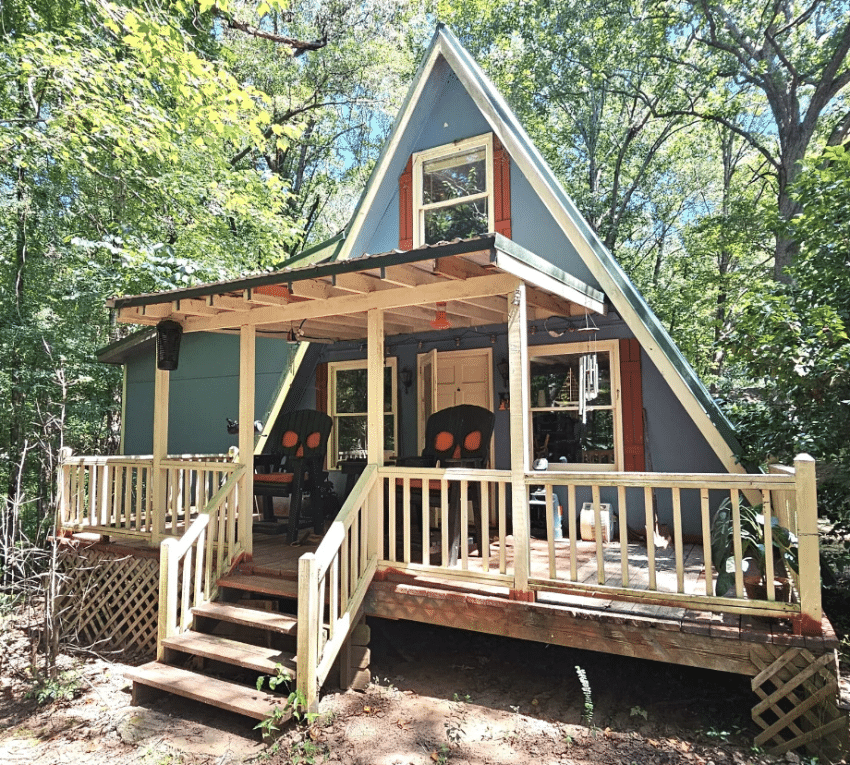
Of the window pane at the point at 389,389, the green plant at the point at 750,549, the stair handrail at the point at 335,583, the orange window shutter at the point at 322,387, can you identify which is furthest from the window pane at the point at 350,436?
the green plant at the point at 750,549

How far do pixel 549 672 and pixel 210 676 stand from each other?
106 inches

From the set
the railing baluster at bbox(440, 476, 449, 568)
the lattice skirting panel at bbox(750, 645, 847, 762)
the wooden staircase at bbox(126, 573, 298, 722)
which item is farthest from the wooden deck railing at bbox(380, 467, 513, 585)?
the lattice skirting panel at bbox(750, 645, 847, 762)

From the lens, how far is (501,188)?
7.07 m

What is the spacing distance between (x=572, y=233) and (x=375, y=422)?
10.3 ft

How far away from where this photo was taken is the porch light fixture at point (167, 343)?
5.92m

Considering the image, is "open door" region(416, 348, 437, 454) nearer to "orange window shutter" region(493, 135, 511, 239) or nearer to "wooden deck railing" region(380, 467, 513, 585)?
"orange window shutter" region(493, 135, 511, 239)

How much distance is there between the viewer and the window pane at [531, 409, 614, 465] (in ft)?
21.9

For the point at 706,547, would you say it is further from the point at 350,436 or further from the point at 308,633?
the point at 350,436

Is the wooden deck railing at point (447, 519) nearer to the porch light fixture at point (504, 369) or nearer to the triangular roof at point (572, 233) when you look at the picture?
the porch light fixture at point (504, 369)

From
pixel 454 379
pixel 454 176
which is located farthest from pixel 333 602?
pixel 454 176

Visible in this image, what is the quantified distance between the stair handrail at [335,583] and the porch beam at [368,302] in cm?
138

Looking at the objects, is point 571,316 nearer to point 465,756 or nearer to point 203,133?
point 465,756

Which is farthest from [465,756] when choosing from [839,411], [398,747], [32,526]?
[32,526]

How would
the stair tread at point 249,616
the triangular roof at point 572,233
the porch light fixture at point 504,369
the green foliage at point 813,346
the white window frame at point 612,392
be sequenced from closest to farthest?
the stair tread at point 249,616
the green foliage at point 813,346
the triangular roof at point 572,233
the white window frame at point 612,392
the porch light fixture at point 504,369
